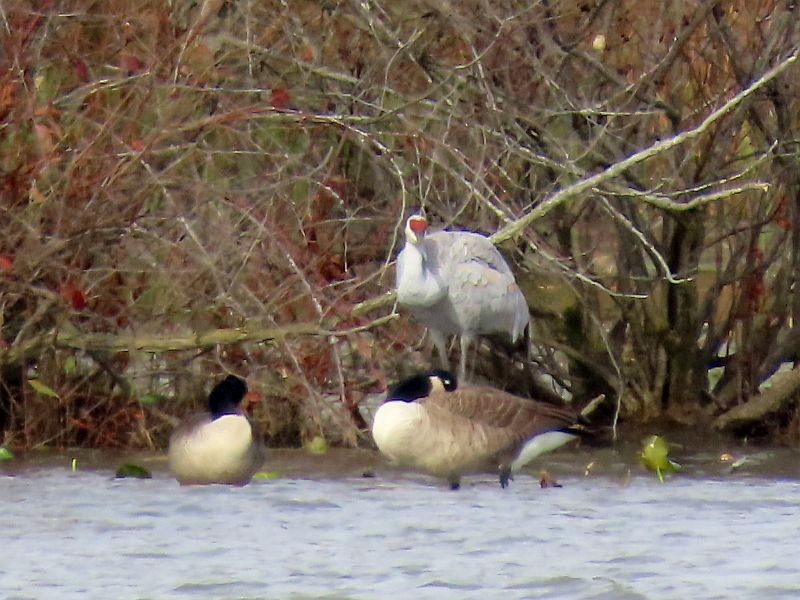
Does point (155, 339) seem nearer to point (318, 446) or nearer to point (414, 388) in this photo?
point (318, 446)

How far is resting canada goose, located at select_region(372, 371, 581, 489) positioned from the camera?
9.84 metres

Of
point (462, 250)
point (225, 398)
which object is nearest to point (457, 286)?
point (462, 250)

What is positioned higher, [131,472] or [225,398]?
[225,398]

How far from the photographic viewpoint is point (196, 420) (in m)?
10.0

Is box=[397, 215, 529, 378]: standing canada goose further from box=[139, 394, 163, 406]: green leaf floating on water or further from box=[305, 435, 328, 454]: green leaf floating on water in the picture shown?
box=[139, 394, 163, 406]: green leaf floating on water

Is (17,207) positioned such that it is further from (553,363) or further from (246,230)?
(553,363)

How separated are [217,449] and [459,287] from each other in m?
2.43

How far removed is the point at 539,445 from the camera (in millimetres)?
10477

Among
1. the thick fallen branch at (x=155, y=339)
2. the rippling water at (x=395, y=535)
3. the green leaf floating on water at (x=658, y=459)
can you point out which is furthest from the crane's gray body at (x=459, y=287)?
the green leaf floating on water at (x=658, y=459)

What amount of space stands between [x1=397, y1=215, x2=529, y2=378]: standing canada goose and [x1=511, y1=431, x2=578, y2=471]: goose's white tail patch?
42.6 inches

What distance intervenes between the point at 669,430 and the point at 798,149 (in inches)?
72.1

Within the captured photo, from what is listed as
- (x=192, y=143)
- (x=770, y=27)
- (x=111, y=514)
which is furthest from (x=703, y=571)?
(x=770, y=27)

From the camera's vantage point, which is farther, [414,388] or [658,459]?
[658,459]

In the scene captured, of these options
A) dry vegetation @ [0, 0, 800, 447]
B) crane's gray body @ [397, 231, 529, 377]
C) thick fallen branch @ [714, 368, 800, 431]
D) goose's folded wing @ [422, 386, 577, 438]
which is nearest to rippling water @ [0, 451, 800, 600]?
goose's folded wing @ [422, 386, 577, 438]
